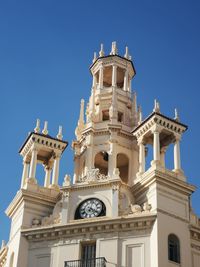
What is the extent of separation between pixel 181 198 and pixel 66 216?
7314 millimetres

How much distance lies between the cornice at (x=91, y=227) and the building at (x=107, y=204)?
0.20ft

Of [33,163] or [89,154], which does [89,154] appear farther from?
[33,163]

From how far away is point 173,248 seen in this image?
3647 centimetres

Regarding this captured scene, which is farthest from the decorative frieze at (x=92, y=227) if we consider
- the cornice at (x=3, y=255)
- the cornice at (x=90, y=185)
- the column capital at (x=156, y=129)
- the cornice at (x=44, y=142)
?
the cornice at (x=44, y=142)

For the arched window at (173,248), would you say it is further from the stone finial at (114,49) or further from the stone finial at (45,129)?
the stone finial at (114,49)

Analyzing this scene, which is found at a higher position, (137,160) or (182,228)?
(137,160)

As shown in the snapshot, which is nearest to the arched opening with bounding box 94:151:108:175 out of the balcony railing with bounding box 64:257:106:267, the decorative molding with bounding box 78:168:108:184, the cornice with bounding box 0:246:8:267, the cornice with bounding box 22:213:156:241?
the decorative molding with bounding box 78:168:108:184

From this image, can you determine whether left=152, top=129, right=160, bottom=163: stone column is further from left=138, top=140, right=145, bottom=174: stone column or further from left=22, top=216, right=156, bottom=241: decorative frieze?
left=22, top=216, right=156, bottom=241: decorative frieze

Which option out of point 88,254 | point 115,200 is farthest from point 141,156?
point 88,254

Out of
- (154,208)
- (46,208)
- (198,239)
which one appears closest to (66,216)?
(46,208)

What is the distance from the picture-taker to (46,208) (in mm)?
40812

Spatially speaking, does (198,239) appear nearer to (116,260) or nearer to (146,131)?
(116,260)

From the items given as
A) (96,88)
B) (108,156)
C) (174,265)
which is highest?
(96,88)

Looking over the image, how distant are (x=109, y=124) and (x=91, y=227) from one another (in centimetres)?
982
